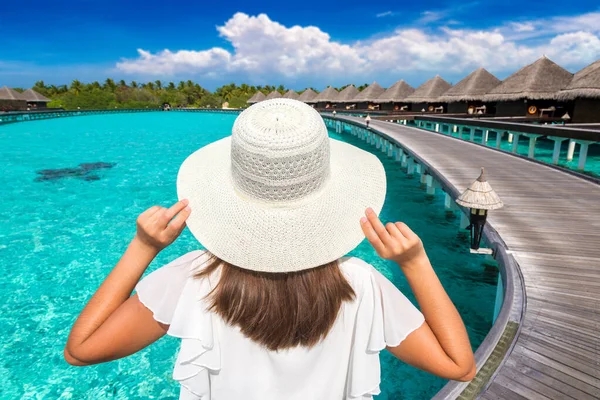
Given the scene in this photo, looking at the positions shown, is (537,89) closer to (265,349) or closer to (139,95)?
(265,349)

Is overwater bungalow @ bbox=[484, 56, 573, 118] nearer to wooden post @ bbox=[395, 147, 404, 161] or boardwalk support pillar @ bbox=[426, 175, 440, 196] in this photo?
wooden post @ bbox=[395, 147, 404, 161]

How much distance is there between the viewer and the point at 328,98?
4809cm

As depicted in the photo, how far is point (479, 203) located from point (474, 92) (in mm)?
25991

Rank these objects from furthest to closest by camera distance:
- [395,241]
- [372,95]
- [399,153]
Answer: [372,95], [399,153], [395,241]

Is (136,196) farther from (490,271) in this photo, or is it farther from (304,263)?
(304,263)

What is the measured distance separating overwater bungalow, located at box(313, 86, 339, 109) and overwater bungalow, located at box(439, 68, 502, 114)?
1967 centimetres

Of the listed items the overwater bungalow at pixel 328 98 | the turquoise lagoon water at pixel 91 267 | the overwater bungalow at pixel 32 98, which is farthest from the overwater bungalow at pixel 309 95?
the overwater bungalow at pixel 32 98

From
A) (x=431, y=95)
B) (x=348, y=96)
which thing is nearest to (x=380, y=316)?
(x=431, y=95)

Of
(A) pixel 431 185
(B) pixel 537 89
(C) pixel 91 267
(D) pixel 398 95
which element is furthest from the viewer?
(D) pixel 398 95

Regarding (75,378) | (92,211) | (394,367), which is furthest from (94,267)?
(394,367)

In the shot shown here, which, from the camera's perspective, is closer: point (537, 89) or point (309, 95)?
point (537, 89)

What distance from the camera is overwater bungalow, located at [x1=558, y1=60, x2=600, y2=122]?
17344mm

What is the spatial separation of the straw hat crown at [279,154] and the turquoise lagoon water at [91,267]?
432 cm

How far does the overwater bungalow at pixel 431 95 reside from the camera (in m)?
32.4
